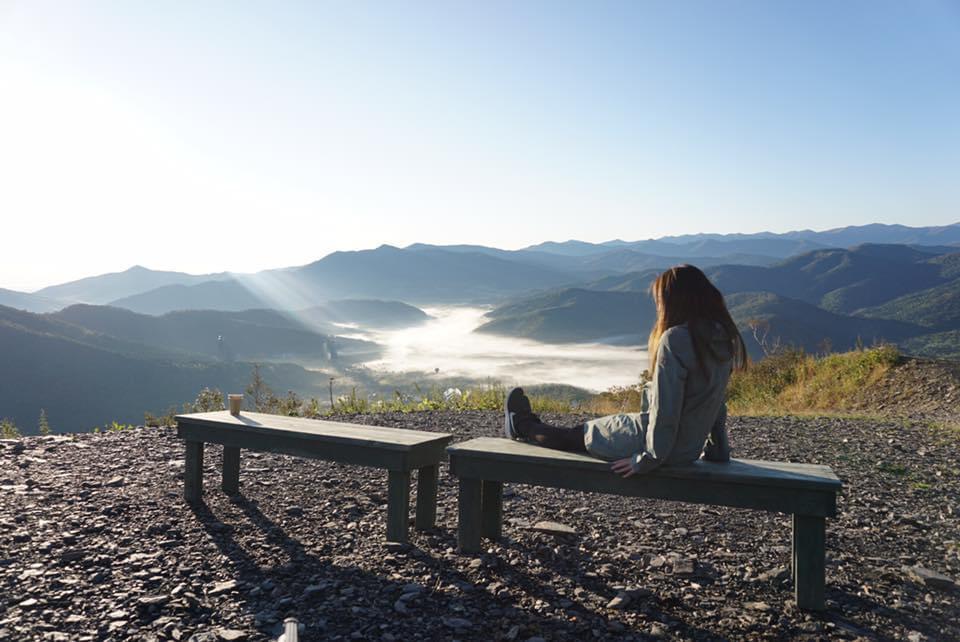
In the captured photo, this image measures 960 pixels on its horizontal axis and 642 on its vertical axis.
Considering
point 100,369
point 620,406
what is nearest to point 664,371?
point 620,406

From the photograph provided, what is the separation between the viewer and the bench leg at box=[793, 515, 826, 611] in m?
3.35

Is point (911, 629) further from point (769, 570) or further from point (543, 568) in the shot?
point (543, 568)

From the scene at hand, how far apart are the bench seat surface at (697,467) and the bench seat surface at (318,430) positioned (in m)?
0.42

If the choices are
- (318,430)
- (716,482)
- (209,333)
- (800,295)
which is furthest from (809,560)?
(800,295)

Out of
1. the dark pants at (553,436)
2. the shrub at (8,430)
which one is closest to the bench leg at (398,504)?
the dark pants at (553,436)

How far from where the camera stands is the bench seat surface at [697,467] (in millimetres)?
3307

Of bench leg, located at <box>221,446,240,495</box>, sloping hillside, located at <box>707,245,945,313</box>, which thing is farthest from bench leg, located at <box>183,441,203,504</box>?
sloping hillside, located at <box>707,245,945,313</box>

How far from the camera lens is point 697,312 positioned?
3.47 meters

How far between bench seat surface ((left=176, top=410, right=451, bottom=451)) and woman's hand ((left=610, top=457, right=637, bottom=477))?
4.30 feet

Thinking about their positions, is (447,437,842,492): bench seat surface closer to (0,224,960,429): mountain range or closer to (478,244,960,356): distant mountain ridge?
(0,224,960,429): mountain range

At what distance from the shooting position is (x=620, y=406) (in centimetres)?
1281

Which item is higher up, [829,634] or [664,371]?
[664,371]

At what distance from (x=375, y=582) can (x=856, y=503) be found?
13.1 ft

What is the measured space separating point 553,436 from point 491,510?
0.77 metres
